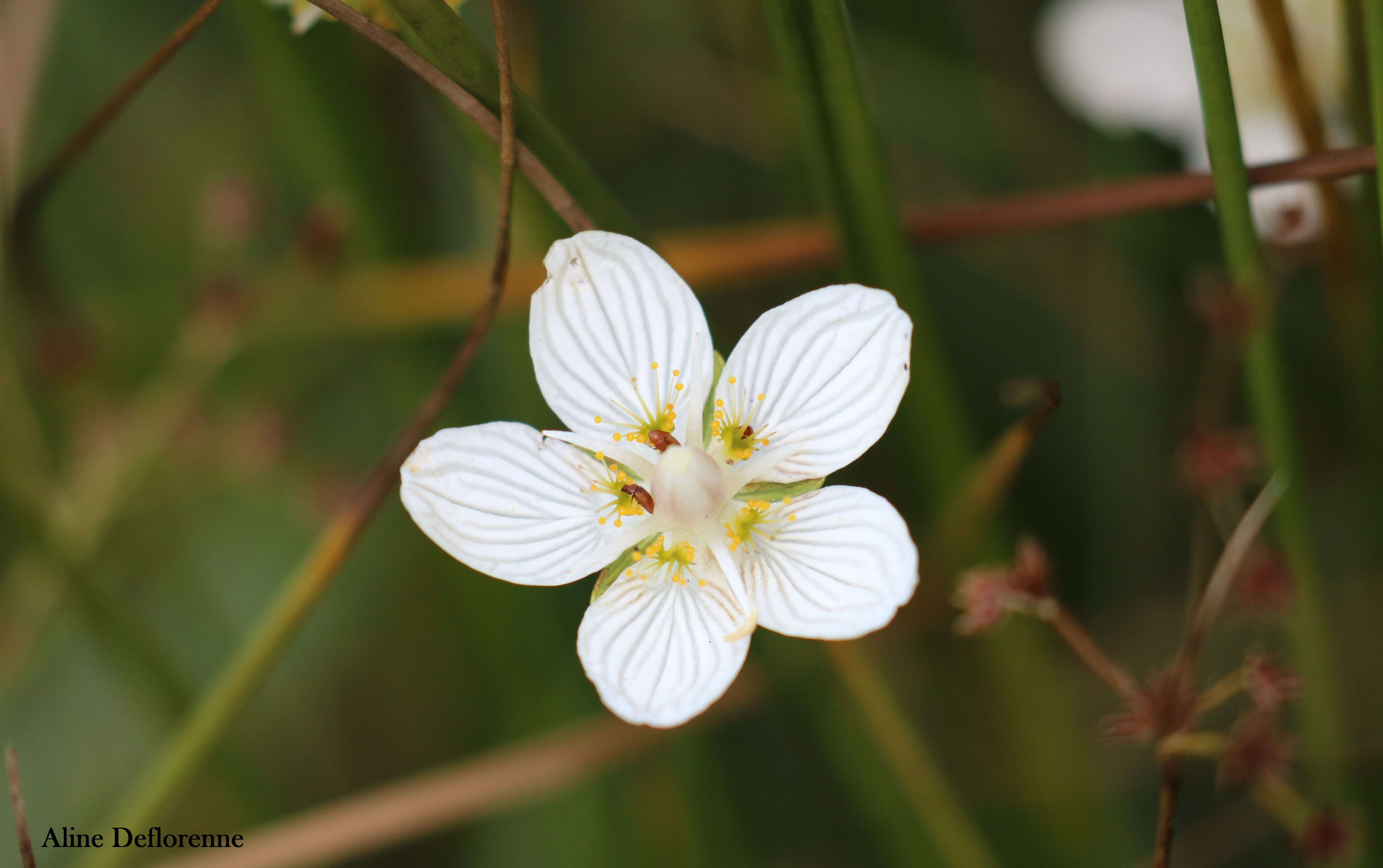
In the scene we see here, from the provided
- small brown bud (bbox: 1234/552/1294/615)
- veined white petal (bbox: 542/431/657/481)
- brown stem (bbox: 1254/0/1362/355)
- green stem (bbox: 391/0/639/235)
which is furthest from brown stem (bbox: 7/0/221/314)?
small brown bud (bbox: 1234/552/1294/615)

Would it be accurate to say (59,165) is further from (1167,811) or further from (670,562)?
(1167,811)

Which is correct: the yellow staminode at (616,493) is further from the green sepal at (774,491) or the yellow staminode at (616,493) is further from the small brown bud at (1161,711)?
the small brown bud at (1161,711)

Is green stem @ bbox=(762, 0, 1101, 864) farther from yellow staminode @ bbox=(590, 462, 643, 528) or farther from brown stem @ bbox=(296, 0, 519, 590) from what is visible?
yellow staminode @ bbox=(590, 462, 643, 528)

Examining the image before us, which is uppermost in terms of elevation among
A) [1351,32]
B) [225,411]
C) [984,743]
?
[1351,32]

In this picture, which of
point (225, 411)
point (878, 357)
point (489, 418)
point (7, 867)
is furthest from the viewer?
point (225, 411)

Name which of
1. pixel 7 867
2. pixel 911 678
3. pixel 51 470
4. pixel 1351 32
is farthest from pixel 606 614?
pixel 7 867

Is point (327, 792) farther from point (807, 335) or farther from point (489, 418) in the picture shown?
point (807, 335)

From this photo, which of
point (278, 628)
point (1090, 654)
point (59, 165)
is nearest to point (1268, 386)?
point (1090, 654)
